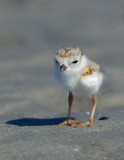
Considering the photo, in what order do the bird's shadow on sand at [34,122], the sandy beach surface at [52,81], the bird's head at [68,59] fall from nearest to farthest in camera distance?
the sandy beach surface at [52,81] → the bird's head at [68,59] → the bird's shadow on sand at [34,122]

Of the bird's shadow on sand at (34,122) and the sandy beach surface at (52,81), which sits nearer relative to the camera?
the sandy beach surface at (52,81)

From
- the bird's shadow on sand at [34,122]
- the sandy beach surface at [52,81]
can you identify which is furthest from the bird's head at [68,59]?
the bird's shadow on sand at [34,122]

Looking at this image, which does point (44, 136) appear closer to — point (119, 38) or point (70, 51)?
point (70, 51)

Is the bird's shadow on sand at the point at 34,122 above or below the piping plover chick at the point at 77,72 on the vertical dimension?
below

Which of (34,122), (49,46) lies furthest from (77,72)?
(49,46)

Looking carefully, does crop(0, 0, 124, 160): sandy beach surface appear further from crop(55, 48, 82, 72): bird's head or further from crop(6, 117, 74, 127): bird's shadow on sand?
crop(55, 48, 82, 72): bird's head

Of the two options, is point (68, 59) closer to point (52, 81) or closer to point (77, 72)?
point (77, 72)

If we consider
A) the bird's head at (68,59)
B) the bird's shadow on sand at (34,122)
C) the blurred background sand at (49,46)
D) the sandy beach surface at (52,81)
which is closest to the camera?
the sandy beach surface at (52,81)

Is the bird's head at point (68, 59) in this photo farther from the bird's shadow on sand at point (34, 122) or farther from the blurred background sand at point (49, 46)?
the bird's shadow on sand at point (34, 122)
